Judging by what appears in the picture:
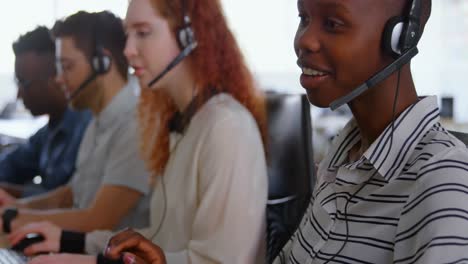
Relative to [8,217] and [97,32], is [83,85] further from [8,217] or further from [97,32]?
[8,217]

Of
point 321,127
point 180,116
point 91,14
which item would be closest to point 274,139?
point 180,116

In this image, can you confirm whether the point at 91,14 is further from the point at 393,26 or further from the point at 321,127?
the point at 321,127

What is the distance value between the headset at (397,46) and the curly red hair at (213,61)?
59cm

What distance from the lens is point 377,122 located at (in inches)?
30.8

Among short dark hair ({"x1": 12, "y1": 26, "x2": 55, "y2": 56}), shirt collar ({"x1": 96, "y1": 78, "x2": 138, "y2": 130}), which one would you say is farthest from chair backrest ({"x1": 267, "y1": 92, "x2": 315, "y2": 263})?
short dark hair ({"x1": 12, "y1": 26, "x2": 55, "y2": 56})

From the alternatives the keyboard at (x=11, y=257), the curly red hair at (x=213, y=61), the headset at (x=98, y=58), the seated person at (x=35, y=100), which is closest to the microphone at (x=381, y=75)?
the curly red hair at (x=213, y=61)

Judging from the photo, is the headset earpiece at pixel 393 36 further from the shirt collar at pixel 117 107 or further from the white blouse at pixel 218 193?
the shirt collar at pixel 117 107

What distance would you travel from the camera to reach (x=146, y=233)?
134 cm

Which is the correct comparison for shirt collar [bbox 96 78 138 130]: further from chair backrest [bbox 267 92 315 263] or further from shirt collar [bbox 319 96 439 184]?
shirt collar [bbox 319 96 439 184]

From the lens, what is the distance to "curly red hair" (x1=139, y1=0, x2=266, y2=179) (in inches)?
52.9

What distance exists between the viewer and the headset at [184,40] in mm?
1346

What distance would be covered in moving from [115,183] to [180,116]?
280mm

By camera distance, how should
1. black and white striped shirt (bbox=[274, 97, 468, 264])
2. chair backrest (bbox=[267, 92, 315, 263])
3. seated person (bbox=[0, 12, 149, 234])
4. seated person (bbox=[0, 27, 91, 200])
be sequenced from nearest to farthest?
black and white striped shirt (bbox=[274, 97, 468, 264]), chair backrest (bbox=[267, 92, 315, 263]), seated person (bbox=[0, 12, 149, 234]), seated person (bbox=[0, 27, 91, 200])

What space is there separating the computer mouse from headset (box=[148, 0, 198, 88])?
0.42 meters
